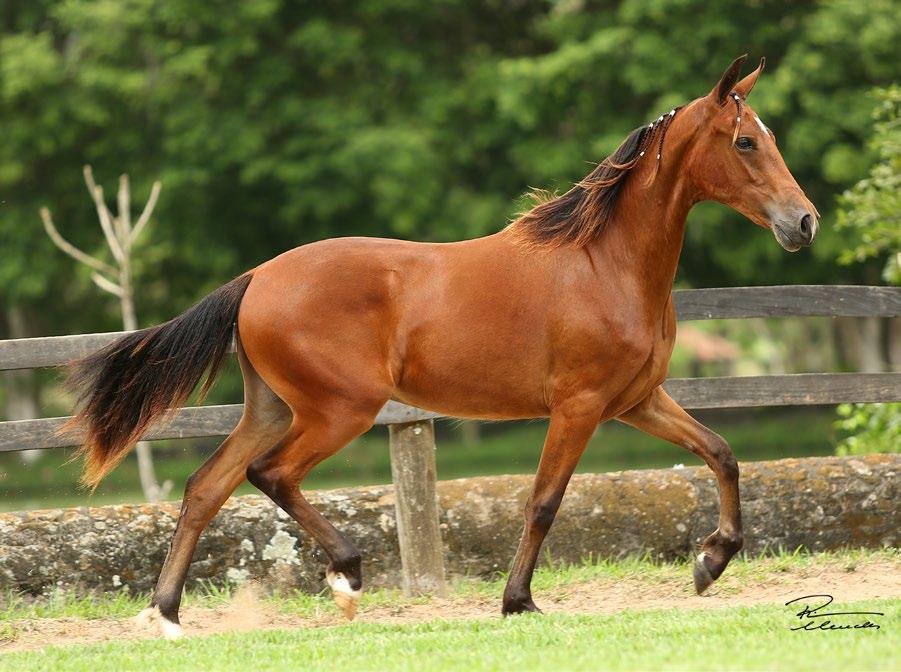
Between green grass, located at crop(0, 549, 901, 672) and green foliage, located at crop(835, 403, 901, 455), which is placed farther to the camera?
green foliage, located at crop(835, 403, 901, 455)

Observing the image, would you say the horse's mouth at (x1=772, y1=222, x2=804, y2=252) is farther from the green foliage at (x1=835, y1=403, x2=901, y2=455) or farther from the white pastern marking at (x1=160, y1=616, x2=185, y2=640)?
the green foliage at (x1=835, y1=403, x2=901, y2=455)

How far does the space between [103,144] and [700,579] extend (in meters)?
12.6

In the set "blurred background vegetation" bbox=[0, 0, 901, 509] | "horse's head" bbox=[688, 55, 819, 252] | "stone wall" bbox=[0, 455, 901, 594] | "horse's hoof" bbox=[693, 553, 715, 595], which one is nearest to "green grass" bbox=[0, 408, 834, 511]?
"blurred background vegetation" bbox=[0, 0, 901, 509]

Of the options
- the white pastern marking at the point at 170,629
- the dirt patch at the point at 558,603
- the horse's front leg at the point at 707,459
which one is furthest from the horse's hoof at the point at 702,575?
the white pastern marking at the point at 170,629

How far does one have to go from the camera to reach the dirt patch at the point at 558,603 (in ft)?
19.7

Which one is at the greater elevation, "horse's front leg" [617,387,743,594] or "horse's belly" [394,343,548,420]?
"horse's belly" [394,343,548,420]

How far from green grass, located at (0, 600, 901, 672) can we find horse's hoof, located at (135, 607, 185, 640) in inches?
10.6

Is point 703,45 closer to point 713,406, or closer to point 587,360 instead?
point 713,406

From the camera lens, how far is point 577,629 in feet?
16.5

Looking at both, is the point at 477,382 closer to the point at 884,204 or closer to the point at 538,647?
the point at 538,647

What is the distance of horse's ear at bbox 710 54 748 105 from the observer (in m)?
5.52

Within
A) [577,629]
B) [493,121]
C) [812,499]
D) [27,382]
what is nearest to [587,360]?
[577,629]

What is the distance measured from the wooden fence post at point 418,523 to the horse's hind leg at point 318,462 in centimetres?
93

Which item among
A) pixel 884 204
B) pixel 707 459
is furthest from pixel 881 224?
pixel 707 459
